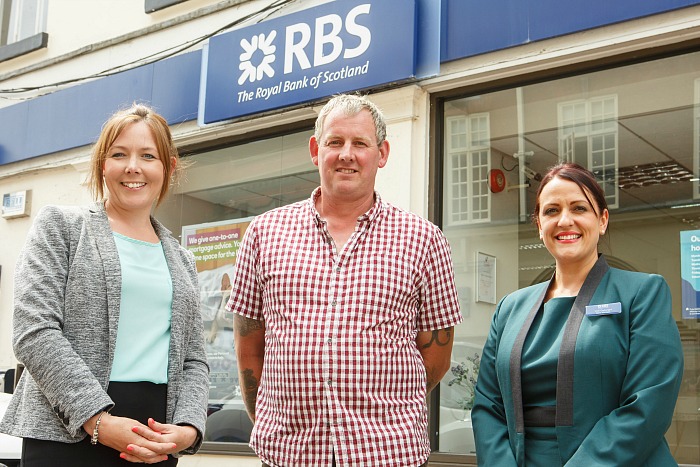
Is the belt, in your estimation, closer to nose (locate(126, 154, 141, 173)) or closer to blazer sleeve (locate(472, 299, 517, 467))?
blazer sleeve (locate(472, 299, 517, 467))

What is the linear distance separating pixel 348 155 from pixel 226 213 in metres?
4.51

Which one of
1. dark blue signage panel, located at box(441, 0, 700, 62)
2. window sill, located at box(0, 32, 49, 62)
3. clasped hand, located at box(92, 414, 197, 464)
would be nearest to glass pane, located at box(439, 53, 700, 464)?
dark blue signage panel, located at box(441, 0, 700, 62)

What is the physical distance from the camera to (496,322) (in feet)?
10.4

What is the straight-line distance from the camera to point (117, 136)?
2822 millimetres

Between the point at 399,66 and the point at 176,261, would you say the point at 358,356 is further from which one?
the point at 399,66

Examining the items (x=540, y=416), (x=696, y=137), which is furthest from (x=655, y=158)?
(x=540, y=416)

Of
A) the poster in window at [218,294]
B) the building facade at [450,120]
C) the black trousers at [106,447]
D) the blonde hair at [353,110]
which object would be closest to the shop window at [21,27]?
the building facade at [450,120]

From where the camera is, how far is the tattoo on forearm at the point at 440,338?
10.3 ft

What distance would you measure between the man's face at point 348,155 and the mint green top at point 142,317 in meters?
0.68

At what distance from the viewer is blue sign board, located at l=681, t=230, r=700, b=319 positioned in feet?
16.3

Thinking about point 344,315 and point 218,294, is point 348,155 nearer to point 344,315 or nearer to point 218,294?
point 344,315

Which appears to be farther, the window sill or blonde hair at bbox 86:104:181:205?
the window sill

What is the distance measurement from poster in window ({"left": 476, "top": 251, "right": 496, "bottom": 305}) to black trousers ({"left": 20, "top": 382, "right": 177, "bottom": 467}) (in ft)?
11.6

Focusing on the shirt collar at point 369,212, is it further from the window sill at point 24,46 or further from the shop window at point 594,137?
the window sill at point 24,46
